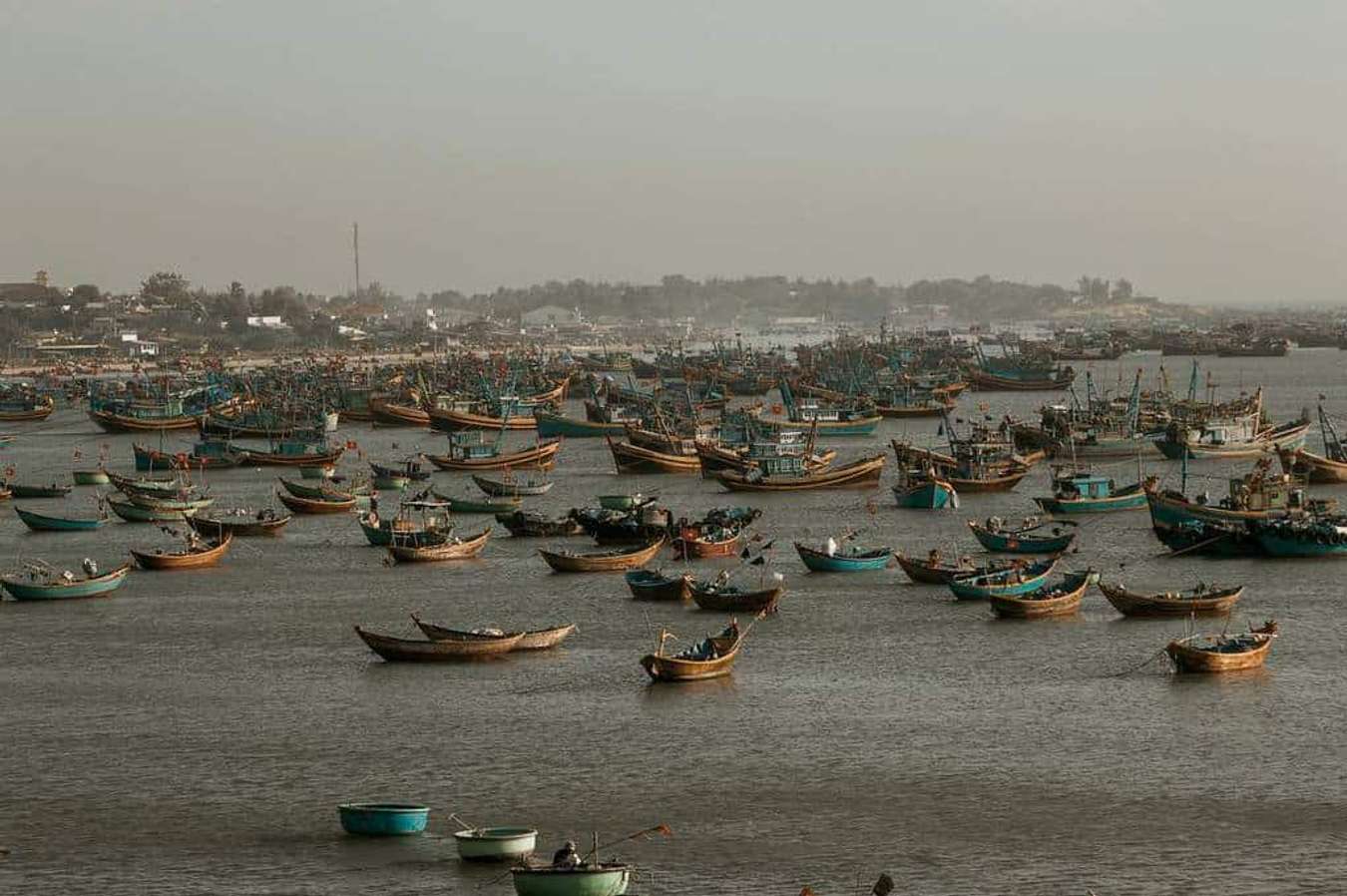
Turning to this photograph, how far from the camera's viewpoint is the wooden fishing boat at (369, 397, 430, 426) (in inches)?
4727

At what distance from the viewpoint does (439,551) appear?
5659cm

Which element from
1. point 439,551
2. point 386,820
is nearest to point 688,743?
point 386,820

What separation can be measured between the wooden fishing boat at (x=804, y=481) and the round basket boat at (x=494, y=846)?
159ft

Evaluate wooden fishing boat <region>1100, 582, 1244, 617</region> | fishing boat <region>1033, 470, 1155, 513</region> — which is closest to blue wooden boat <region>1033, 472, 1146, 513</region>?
fishing boat <region>1033, 470, 1155, 513</region>

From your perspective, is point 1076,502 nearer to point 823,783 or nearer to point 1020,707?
point 1020,707

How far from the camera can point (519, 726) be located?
115 ft

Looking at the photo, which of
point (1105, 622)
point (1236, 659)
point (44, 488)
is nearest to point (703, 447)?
point (44, 488)

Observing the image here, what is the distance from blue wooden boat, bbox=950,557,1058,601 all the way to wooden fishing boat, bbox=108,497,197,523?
30.9 metres

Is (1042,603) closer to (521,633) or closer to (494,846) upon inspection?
(521,633)

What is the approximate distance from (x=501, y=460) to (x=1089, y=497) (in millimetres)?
28889

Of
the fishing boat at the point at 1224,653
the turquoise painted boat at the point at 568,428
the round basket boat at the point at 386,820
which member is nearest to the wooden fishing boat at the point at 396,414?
the turquoise painted boat at the point at 568,428

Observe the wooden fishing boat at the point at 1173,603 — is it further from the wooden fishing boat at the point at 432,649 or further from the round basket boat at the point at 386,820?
the round basket boat at the point at 386,820

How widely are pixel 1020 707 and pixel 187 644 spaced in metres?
18.1

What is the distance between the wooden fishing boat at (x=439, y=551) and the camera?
56406 mm
